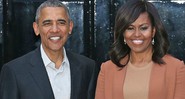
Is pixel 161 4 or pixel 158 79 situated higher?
pixel 161 4

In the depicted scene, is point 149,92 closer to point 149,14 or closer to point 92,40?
point 149,14

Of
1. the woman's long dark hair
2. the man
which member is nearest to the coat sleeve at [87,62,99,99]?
the man

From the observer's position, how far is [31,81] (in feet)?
12.8

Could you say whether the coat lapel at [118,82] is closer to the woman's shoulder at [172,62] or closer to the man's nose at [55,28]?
the woman's shoulder at [172,62]

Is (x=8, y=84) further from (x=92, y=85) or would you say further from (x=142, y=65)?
(x=142, y=65)

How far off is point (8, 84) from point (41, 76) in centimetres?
24

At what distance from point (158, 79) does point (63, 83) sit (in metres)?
0.72

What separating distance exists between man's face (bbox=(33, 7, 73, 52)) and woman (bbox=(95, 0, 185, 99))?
0.38m

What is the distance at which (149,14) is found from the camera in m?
3.82

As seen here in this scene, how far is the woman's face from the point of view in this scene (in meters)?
3.77

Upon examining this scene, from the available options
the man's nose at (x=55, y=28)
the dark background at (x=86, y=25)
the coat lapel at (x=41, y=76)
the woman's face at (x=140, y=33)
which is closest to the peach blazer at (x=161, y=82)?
the woman's face at (x=140, y=33)

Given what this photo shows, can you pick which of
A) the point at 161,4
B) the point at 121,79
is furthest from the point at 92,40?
the point at 121,79

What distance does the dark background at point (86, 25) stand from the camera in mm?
4848

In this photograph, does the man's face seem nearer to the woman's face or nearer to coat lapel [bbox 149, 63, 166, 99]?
the woman's face
